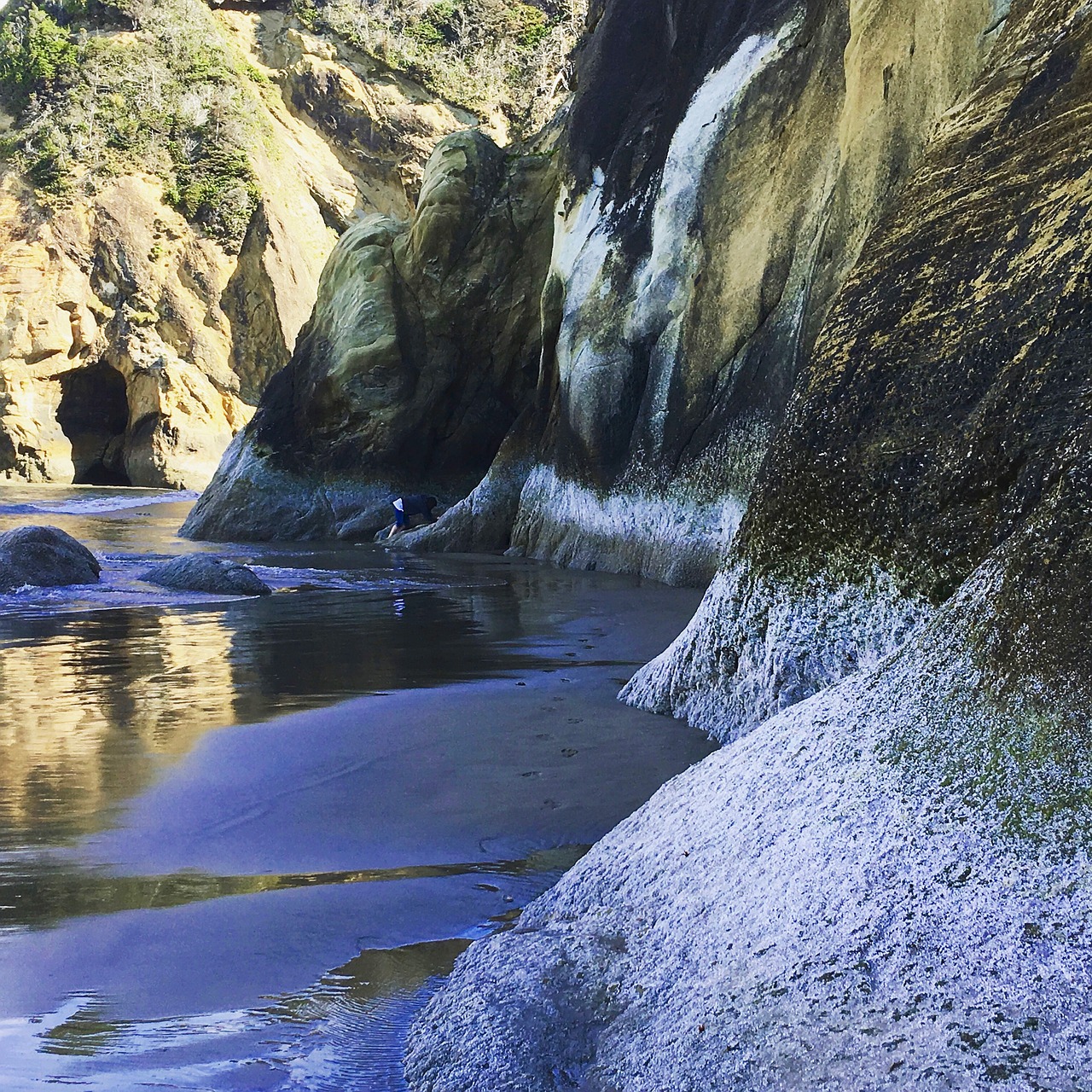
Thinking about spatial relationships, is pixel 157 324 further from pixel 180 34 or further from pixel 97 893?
pixel 97 893

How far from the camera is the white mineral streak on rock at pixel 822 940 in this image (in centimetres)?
133

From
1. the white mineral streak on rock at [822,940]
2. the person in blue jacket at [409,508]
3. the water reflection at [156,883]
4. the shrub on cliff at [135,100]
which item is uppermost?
the shrub on cliff at [135,100]

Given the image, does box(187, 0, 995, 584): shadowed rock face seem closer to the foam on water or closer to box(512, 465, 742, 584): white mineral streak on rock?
box(512, 465, 742, 584): white mineral streak on rock

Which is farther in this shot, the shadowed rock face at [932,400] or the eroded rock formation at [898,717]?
the shadowed rock face at [932,400]

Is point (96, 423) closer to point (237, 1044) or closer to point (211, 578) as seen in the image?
point (211, 578)

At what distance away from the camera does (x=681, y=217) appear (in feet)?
30.8

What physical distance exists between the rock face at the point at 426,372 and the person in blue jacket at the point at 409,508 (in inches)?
36.8

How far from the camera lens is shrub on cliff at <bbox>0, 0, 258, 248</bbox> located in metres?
34.2

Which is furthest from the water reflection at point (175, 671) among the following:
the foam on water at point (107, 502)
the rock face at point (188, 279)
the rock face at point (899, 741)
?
the rock face at point (188, 279)

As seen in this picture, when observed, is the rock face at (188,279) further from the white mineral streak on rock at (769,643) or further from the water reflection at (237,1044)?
the water reflection at (237,1044)

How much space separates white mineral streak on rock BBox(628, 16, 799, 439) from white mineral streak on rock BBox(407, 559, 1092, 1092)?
24.2ft

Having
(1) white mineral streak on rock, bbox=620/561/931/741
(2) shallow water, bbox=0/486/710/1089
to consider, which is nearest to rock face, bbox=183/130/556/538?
(2) shallow water, bbox=0/486/710/1089

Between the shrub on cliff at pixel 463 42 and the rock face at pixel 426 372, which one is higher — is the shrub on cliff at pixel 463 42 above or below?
above

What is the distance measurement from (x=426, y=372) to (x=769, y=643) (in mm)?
13490
